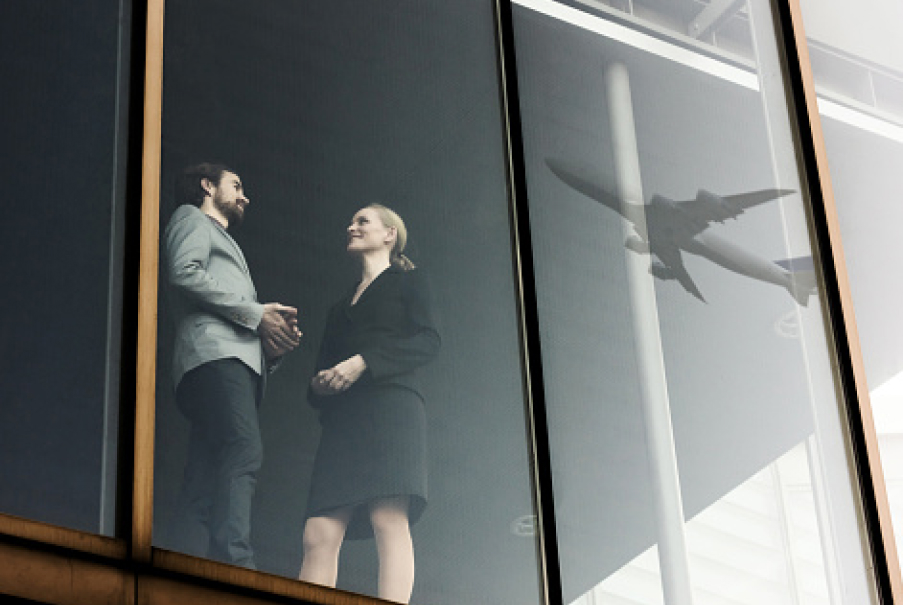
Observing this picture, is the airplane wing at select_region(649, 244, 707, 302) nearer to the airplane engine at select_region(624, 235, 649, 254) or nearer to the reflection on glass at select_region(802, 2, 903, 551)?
the airplane engine at select_region(624, 235, 649, 254)

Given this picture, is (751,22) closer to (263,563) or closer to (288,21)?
(288,21)

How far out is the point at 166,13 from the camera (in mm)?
4086

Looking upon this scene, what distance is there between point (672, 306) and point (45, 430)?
2.29 metres

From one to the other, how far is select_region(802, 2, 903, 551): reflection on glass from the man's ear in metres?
2.54

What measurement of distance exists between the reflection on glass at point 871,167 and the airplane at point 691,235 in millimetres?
285

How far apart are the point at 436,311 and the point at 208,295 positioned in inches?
29.4

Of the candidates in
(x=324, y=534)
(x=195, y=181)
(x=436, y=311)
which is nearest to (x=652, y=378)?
(x=436, y=311)

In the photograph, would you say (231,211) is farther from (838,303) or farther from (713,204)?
(838,303)

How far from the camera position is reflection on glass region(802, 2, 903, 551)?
523cm

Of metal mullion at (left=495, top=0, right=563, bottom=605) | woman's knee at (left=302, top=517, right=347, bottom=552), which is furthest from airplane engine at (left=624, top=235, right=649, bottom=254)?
woman's knee at (left=302, top=517, right=347, bottom=552)

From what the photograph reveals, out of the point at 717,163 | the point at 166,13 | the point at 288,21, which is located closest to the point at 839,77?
the point at 717,163

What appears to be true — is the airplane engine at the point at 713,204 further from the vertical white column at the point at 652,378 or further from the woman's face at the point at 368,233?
the woman's face at the point at 368,233


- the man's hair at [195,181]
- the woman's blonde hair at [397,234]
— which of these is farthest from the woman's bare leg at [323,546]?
the man's hair at [195,181]

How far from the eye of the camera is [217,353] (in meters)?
3.85
